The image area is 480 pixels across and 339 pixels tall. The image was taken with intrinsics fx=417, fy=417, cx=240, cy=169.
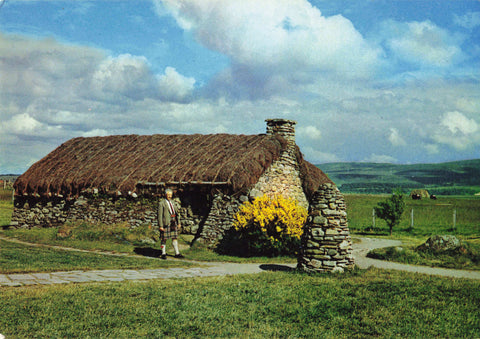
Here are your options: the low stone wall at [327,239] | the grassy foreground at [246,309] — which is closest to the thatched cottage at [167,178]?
the low stone wall at [327,239]

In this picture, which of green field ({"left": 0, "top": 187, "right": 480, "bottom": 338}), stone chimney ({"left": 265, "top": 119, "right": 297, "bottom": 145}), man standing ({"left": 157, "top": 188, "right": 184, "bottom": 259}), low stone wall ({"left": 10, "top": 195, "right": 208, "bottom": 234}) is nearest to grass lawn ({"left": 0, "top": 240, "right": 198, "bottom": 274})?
green field ({"left": 0, "top": 187, "right": 480, "bottom": 338})

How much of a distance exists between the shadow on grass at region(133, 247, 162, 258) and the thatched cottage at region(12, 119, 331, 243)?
2219mm

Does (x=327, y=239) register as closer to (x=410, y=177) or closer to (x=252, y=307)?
(x=252, y=307)

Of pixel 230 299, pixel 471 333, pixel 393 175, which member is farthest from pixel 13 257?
pixel 393 175

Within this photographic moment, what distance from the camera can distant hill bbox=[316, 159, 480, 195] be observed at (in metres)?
116

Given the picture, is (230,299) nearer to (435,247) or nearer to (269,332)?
(269,332)

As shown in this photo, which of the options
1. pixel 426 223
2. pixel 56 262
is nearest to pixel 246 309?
pixel 56 262

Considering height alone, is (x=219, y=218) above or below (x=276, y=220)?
below

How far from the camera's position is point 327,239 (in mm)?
10492

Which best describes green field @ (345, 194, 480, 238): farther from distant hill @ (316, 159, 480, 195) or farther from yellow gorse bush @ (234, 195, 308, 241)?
distant hill @ (316, 159, 480, 195)

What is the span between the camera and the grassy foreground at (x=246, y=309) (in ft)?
20.3

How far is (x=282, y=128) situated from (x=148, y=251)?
9.12 m

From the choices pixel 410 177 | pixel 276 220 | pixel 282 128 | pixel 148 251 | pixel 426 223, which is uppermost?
pixel 410 177

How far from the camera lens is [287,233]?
1477 centimetres
